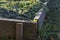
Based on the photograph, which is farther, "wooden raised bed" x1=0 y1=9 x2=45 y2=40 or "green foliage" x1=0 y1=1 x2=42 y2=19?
"green foliage" x1=0 y1=1 x2=42 y2=19

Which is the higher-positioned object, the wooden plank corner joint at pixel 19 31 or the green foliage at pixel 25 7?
the green foliage at pixel 25 7

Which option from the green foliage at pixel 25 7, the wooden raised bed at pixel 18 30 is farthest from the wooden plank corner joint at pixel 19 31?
the green foliage at pixel 25 7

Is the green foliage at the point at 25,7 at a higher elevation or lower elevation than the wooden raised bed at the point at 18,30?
higher

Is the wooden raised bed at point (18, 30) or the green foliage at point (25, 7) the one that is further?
the green foliage at point (25, 7)

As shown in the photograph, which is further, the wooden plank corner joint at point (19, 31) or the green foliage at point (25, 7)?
the green foliage at point (25, 7)

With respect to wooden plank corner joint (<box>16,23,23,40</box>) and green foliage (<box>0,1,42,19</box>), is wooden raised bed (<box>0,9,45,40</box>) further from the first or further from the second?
green foliage (<box>0,1,42,19</box>)

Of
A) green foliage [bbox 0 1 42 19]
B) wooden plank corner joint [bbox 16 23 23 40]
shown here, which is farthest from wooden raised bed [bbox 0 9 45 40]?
green foliage [bbox 0 1 42 19]

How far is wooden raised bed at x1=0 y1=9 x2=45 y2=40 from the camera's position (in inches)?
156

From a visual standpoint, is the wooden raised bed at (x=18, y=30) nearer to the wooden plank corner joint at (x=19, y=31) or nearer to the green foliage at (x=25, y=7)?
the wooden plank corner joint at (x=19, y=31)

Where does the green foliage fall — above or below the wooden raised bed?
above

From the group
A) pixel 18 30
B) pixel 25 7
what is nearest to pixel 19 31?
pixel 18 30

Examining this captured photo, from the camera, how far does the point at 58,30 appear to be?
500cm

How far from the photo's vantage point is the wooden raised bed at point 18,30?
3.96 meters

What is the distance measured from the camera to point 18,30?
3949 mm
